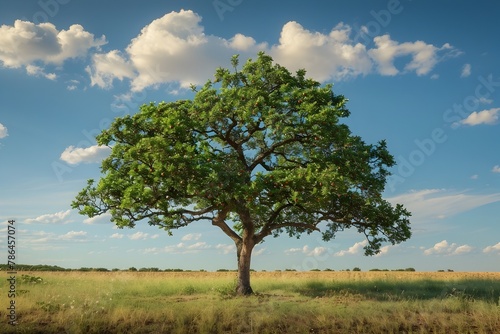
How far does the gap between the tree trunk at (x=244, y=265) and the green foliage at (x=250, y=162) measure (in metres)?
0.60

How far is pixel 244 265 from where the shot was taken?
99.2 feet

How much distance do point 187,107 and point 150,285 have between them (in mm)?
13515

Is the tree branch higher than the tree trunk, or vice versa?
the tree branch

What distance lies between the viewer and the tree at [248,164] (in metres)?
25.1

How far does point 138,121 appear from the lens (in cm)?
2802

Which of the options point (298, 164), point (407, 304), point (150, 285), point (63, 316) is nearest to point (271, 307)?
point (407, 304)

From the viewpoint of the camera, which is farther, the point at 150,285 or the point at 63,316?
the point at 150,285

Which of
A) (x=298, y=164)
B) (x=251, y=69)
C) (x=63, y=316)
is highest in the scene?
(x=251, y=69)

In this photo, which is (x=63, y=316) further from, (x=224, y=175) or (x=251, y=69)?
(x=251, y=69)

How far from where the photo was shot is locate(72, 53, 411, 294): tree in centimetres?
2508

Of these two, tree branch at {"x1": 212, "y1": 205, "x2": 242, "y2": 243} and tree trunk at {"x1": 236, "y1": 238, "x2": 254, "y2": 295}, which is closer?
tree trunk at {"x1": 236, "y1": 238, "x2": 254, "y2": 295}

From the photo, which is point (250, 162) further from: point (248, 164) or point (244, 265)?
point (244, 265)

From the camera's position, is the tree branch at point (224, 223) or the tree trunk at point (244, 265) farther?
the tree branch at point (224, 223)

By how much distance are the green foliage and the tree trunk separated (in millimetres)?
602
